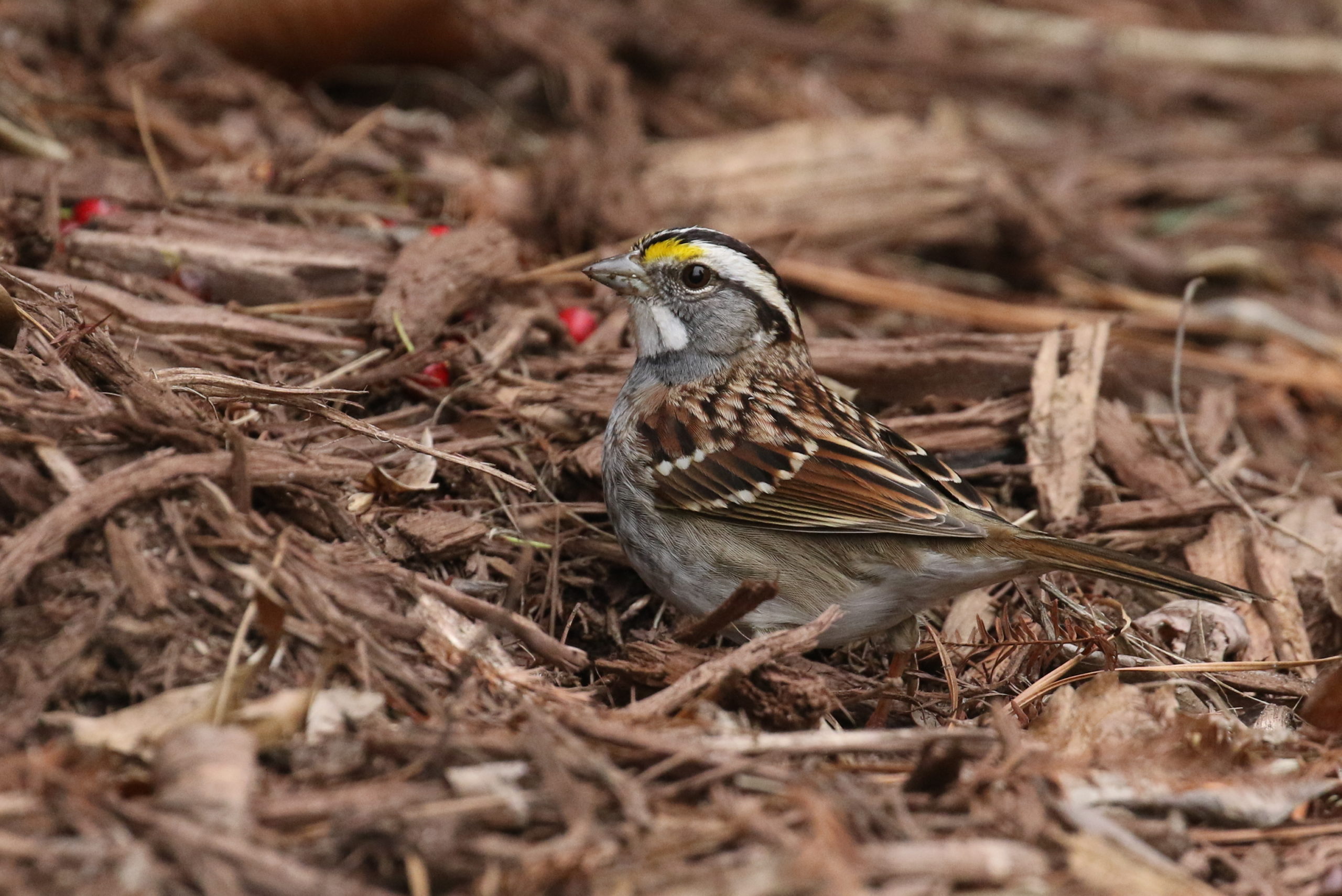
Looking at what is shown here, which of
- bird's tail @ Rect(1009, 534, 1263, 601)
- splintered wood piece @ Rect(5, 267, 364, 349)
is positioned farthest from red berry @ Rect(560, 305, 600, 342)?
bird's tail @ Rect(1009, 534, 1263, 601)

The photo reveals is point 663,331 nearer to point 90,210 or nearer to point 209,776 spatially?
point 90,210

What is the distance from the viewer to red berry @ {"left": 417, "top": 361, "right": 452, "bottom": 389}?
172 inches

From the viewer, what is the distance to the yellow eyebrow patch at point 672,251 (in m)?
4.31

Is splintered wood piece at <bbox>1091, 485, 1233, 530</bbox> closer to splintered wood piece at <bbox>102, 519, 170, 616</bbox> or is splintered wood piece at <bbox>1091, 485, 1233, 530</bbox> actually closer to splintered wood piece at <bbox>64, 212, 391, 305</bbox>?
splintered wood piece at <bbox>64, 212, 391, 305</bbox>

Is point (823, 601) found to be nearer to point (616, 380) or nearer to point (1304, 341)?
point (616, 380)

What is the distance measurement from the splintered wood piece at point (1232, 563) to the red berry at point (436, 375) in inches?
102

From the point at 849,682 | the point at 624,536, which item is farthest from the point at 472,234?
the point at 849,682

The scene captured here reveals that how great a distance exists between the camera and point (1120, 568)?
3396mm

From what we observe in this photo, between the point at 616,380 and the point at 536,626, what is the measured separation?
1.39m

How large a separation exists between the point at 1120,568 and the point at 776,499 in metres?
0.98

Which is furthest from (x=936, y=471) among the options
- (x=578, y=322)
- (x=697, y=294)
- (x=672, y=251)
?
(x=578, y=322)

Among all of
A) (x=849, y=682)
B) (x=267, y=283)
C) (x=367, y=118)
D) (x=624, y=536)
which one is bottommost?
(x=849, y=682)

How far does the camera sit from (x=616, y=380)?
4.70 m

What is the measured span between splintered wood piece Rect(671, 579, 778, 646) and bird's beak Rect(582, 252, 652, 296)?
1.27 m
